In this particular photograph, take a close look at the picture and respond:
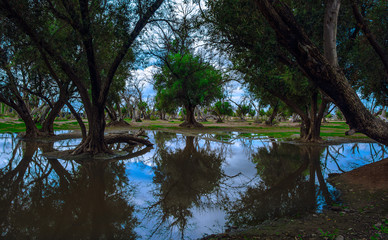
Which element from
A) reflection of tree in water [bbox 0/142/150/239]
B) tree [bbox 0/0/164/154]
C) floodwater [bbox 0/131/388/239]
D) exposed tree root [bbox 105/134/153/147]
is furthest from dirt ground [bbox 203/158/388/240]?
exposed tree root [bbox 105/134/153/147]

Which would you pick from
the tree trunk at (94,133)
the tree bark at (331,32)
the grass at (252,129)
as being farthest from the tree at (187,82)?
the tree bark at (331,32)

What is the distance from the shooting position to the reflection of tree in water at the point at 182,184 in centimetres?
478

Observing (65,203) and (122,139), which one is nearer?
(65,203)

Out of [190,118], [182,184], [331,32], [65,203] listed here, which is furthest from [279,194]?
[190,118]

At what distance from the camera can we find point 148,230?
13.5 ft

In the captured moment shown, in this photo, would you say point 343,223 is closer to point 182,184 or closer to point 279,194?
point 279,194

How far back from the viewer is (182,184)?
6809 mm

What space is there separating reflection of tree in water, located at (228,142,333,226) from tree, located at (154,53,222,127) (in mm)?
20722

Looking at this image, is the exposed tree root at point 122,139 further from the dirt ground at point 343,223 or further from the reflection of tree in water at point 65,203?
the dirt ground at point 343,223

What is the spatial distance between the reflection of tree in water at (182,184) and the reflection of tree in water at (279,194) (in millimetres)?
1035

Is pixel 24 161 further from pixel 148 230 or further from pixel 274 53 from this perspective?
pixel 274 53

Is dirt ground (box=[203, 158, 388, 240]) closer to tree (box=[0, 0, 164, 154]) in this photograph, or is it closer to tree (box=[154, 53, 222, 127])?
tree (box=[0, 0, 164, 154])

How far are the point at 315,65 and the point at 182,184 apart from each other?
4.91 metres

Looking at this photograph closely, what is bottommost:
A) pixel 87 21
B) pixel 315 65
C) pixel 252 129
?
pixel 252 129
